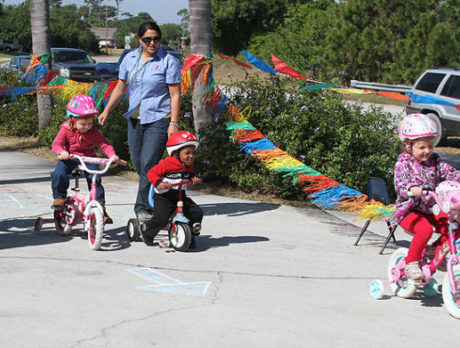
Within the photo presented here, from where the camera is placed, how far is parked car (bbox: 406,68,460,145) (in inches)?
596

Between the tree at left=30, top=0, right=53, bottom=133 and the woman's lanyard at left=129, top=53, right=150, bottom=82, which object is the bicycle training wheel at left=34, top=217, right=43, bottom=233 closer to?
the woman's lanyard at left=129, top=53, right=150, bottom=82

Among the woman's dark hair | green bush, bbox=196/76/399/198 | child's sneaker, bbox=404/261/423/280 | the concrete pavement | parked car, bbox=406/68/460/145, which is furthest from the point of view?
parked car, bbox=406/68/460/145

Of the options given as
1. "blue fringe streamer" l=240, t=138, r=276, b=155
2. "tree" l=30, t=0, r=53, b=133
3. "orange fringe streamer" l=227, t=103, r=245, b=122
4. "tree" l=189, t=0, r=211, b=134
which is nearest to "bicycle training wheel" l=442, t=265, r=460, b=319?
"blue fringe streamer" l=240, t=138, r=276, b=155

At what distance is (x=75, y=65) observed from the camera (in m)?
27.5

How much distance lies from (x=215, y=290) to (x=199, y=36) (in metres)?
4.86

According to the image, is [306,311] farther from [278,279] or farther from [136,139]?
[136,139]

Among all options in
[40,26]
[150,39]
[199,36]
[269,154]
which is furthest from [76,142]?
[40,26]

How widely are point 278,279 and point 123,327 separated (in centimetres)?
162

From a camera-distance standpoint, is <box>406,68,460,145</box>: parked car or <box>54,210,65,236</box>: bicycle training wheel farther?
<box>406,68,460,145</box>: parked car

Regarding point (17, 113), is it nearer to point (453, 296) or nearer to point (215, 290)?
point (215, 290)

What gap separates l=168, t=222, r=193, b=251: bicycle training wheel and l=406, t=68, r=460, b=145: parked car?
10.1 metres

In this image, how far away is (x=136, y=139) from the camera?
689 centimetres

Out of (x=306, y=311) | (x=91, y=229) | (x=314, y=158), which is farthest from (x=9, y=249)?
(x=314, y=158)

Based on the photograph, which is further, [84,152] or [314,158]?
[314,158]
